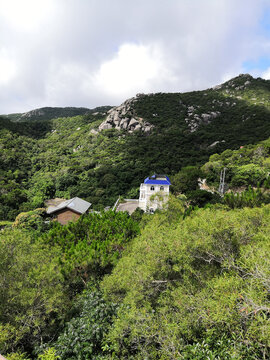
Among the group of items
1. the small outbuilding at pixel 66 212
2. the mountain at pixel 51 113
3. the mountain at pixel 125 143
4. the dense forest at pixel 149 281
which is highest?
the mountain at pixel 51 113

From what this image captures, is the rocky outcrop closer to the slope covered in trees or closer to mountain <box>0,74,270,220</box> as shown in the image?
mountain <box>0,74,270,220</box>

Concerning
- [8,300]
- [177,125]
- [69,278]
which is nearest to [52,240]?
[69,278]

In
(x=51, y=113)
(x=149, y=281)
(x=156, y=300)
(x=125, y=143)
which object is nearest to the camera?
(x=156, y=300)

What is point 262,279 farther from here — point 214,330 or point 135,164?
point 135,164

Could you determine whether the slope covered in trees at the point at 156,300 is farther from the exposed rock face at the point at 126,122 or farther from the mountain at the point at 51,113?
the mountain at the point at 51,113

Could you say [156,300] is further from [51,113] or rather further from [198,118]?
[51,113]

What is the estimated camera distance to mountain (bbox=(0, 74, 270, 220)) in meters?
46.6

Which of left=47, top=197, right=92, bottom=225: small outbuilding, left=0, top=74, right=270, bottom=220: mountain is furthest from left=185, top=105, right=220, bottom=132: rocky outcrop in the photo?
left=47, top=197, right=92, bottom=225: small outbuilding

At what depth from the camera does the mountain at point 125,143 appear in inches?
1836

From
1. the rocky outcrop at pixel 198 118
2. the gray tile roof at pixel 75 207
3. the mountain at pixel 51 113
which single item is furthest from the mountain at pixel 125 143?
the mountain at pixel 51 113

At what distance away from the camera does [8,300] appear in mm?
8281

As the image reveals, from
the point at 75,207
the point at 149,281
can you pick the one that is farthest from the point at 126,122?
the point at 149,281

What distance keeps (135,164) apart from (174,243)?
Result: 44965 millimetres

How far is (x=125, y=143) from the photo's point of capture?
6600cm
